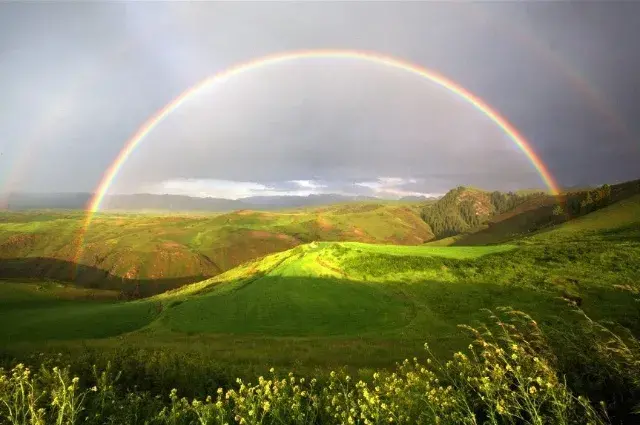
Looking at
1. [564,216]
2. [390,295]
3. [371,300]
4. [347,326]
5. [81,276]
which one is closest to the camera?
[347,326]

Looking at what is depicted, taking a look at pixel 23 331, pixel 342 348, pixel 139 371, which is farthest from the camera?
pixel 23 331

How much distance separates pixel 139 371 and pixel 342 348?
13819mm

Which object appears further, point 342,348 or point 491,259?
point 491,259

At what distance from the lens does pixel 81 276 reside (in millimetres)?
140250

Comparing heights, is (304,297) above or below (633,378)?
below

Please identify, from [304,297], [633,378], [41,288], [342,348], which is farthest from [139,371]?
[41,288]

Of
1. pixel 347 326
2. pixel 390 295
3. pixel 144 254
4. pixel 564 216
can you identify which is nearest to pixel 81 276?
pixel 144 254

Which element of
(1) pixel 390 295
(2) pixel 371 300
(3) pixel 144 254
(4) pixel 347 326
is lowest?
(3) pixel 144 254

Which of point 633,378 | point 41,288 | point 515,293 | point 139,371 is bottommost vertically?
point 41,288

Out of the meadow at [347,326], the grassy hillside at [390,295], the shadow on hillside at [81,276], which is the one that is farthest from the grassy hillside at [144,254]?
the grassy hillside at [390,295]

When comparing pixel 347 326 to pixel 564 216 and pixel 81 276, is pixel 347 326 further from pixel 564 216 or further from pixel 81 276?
pixel 81 276

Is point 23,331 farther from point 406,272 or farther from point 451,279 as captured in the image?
point 451,279

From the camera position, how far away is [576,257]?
3894cm

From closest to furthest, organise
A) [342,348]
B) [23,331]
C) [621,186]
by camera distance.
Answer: [342,348] < [23,331] < [621,186]
